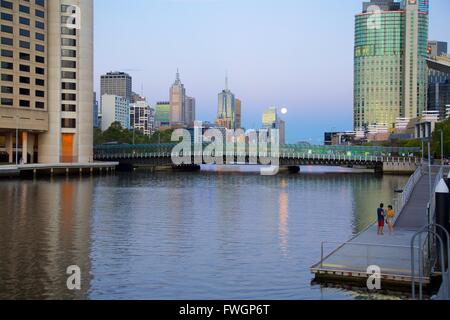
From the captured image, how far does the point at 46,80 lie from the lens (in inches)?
5792

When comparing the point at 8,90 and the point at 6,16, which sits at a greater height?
the point at 6,16

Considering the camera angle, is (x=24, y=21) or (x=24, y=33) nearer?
(x=24, y=21)

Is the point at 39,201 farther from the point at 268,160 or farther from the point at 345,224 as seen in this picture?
the point at 268,160

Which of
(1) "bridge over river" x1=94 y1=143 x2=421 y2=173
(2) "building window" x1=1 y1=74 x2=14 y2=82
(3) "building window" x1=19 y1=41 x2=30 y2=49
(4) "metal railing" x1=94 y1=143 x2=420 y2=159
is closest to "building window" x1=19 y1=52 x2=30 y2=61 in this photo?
(3) "building window" x1=19 y1=41 x2=30 y2=49

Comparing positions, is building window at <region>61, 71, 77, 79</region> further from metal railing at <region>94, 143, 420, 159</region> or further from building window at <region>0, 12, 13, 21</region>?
metal railing at <region>94, 143, 420, 159</region>

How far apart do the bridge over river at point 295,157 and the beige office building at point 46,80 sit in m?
17.6

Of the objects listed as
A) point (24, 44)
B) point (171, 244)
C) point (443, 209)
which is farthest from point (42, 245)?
point (24, 44)

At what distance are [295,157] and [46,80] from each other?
2533 inches

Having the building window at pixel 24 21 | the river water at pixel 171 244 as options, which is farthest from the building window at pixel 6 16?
the river water at pixel 171 244

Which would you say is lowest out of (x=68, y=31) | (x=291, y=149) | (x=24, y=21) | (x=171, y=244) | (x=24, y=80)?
(x=171, y=244)

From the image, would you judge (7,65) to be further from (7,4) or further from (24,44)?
(7,4)
